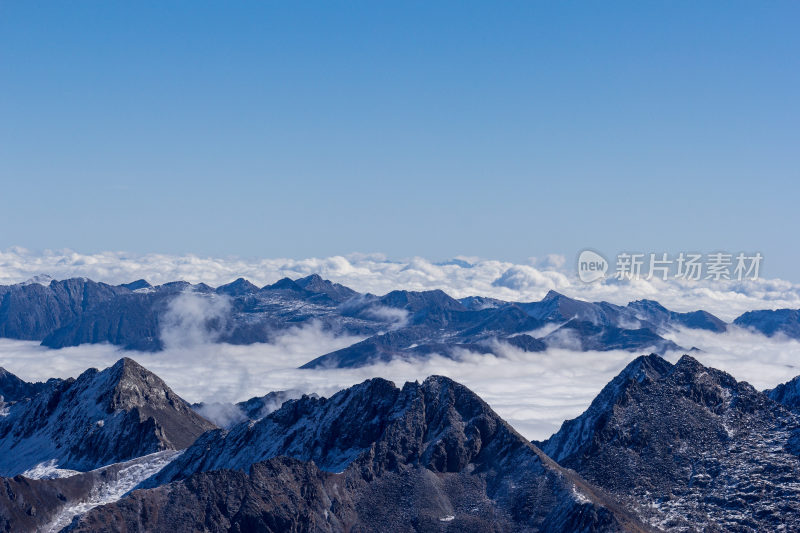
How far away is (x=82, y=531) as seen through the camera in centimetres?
19988

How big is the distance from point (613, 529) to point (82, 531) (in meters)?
116

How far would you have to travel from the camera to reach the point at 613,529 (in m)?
199

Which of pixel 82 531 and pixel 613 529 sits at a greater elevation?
pixel 613 529
